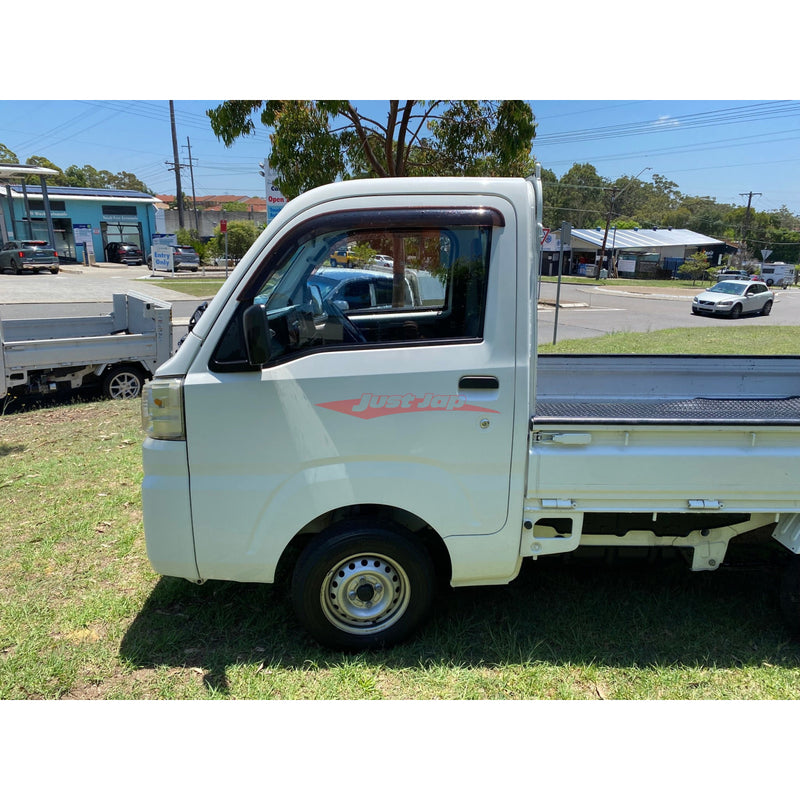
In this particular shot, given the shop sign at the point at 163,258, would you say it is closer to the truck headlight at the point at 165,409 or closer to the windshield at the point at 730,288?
the windshield at the point at 730,288

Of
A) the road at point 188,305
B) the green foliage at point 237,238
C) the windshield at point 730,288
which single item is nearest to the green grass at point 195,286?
the road at point 188,305

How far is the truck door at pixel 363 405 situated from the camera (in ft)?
8.96

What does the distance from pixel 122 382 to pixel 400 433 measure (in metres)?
6.48

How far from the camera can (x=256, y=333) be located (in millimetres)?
2602

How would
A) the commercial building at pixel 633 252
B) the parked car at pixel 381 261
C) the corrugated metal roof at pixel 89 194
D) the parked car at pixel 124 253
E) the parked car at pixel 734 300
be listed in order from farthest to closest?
1. the commercial building at pixel 633 252
2. the parked car at pixel 124 253
3. the corrugated metal roof at pixel 89 194
4. the parked car at pixel 734 300
5. the parked car at pixel 381 261

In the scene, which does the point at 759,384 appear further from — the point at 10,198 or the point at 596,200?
the point at 596,200

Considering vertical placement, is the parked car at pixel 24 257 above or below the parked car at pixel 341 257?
below

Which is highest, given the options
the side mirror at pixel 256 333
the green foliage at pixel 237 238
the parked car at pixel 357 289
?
the green foliage at pixel 237 238

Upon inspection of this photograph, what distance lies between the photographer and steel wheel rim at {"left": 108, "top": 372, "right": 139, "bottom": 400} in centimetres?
795

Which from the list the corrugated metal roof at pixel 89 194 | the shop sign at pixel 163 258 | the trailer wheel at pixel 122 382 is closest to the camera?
the trailer wheel at pixel 122 382

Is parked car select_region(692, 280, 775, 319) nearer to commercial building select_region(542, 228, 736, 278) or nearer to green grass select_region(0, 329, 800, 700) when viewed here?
green grass select_region(0, 329, 800, 700)

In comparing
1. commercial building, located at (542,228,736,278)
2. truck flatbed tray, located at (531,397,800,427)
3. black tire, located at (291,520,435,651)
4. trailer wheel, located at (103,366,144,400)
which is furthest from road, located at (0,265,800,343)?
commercial building, located at (542,228,736,278)

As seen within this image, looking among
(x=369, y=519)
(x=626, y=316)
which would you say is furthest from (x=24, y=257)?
(x=369, y=519)

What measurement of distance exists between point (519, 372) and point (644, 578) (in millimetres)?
1938
